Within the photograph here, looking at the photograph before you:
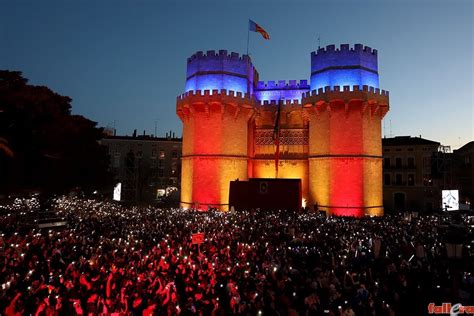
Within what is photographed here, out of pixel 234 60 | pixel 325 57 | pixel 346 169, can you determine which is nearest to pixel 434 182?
pixel 346 169

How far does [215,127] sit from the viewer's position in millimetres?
36312

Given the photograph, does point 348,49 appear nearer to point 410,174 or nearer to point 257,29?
point 257,29

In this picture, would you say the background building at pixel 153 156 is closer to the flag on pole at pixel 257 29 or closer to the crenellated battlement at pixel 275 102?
the crenellated battlement at pixel 275 102

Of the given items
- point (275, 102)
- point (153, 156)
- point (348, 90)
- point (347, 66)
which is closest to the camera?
point (348, 90)

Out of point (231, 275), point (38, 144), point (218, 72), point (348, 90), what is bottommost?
point (231, 275)

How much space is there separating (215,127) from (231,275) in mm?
25312

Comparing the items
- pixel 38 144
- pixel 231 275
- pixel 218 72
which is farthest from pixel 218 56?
pixel 231 275

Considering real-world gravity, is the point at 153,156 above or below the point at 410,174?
above

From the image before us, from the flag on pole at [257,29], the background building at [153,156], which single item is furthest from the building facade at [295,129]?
the background building at [153,156]

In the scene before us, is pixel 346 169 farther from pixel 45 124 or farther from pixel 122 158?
pixel 122 158

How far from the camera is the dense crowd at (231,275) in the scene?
9438 millimetres

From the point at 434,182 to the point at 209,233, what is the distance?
43.8 metres

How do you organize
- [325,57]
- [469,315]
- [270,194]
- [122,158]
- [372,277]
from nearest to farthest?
[469,315]
[372,277]
[270,194]
[325,57]
[122,158]

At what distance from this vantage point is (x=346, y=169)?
110 feet
